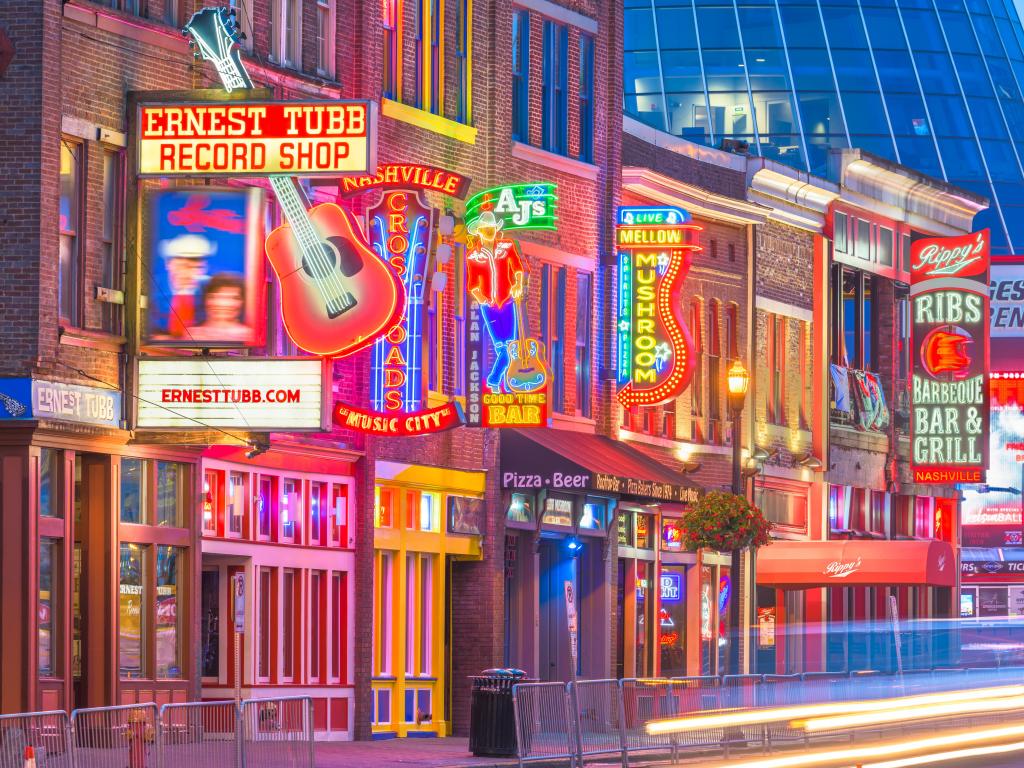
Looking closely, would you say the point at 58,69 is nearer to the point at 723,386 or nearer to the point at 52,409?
the point at 52,409

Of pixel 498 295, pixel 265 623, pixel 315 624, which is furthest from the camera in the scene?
pixel 498 295

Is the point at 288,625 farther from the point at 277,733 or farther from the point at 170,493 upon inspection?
the point at 277,733

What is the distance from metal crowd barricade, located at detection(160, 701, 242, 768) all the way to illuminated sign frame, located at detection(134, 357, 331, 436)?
5.50 metres

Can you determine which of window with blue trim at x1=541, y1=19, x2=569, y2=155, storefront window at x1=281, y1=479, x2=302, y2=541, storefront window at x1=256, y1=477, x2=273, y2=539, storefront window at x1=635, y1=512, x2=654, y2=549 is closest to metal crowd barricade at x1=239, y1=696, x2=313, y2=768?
storefront window at x1=256, y1=477, x2=273, y2=539

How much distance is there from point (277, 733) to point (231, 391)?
5629mm

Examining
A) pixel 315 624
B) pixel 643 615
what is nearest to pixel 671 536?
pixel 643 615

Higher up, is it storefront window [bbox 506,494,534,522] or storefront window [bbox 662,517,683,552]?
storefront window [bbox 506,494,534,522]

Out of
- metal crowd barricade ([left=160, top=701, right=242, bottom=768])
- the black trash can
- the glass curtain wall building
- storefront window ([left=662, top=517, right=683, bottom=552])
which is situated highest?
the glass curtain wall building

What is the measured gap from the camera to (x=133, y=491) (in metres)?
29.5

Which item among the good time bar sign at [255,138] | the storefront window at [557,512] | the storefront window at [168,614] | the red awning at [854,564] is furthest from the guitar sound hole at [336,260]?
the red awning at [854,564]

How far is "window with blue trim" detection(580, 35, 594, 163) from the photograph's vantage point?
42406mm

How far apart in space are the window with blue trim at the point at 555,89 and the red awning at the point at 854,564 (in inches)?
471

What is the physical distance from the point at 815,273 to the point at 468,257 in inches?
760

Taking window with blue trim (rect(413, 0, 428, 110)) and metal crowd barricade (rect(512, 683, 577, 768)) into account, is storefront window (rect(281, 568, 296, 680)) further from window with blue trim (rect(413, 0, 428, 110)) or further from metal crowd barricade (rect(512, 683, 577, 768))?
window with blue trim (rect(413, 0, 428, 110))
